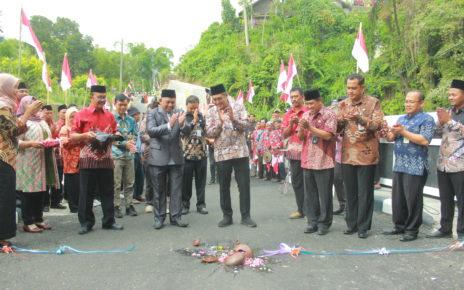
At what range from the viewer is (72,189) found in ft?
25.2

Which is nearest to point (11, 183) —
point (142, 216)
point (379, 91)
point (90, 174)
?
point (90, 174)

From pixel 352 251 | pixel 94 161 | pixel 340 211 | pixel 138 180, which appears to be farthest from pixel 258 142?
pixel 352 251

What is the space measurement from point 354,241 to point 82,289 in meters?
3.23

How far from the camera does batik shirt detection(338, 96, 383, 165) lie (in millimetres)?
5389

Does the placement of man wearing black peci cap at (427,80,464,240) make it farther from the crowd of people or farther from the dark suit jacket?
the dark suit jacket

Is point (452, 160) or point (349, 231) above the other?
point (452, 160)

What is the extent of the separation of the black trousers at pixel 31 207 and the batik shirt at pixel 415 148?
16.5 feet

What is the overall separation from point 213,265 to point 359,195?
7.53 ft

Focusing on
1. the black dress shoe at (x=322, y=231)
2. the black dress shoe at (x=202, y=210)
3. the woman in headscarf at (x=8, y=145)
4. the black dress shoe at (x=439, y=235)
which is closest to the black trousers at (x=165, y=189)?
the black dress shoe at (x=202, y=210)

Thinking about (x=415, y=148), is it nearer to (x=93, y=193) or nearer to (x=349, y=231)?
(x=349, y=231)

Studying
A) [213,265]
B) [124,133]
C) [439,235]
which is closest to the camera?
[213,265]

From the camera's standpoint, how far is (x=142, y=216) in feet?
23.7

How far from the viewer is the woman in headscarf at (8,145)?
4.80 metres

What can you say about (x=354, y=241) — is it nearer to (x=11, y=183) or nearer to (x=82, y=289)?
(x=82, y=289)
